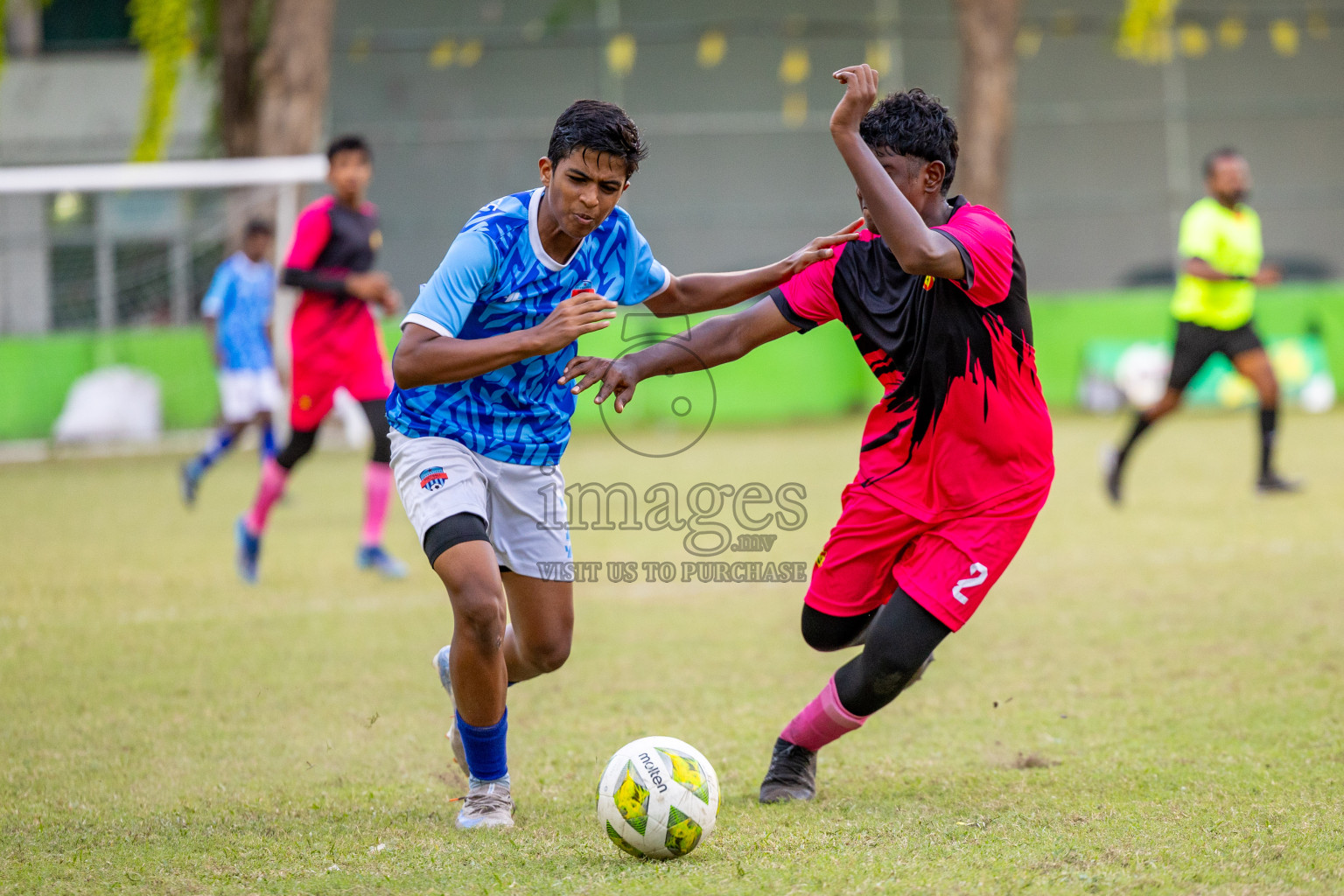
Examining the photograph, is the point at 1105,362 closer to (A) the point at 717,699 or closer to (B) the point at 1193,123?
(B) the point at 1193,123

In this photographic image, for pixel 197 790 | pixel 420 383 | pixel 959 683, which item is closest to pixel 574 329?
pixel 420 383

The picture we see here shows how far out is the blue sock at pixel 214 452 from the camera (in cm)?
1083

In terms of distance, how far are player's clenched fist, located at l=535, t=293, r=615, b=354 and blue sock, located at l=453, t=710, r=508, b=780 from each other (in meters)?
1.08

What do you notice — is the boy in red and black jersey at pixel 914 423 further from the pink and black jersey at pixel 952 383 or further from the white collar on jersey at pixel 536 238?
the white collar on jersey at pixel 536 238

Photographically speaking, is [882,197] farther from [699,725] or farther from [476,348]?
[699,725]

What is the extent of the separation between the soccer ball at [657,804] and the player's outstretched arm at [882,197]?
1.46 m

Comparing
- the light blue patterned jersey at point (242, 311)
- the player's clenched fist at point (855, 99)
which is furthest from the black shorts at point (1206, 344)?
the light blue patterned jersey at point (242, 311)

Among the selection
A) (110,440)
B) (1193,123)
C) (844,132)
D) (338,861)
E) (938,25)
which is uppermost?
(938,25)

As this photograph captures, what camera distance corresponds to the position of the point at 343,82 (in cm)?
2377

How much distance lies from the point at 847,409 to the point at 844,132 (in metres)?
14.1

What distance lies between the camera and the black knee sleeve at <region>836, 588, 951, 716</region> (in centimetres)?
396

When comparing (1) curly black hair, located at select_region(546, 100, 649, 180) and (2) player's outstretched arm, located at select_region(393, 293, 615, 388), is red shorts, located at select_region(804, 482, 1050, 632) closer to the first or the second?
(2) player's outstretched arm, located at select_region(393, 293, 615, 388)

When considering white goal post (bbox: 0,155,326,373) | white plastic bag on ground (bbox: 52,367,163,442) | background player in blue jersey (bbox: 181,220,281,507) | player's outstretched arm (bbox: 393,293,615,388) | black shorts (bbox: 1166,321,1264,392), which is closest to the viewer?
player's outstretched arm (bbox: 393,293,615,388)

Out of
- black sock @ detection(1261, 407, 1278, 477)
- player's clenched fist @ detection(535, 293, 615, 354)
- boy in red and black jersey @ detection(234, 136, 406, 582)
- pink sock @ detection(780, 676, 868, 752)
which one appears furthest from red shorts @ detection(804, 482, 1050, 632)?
black sock @ detection(1261, 407, 1278, 477)
